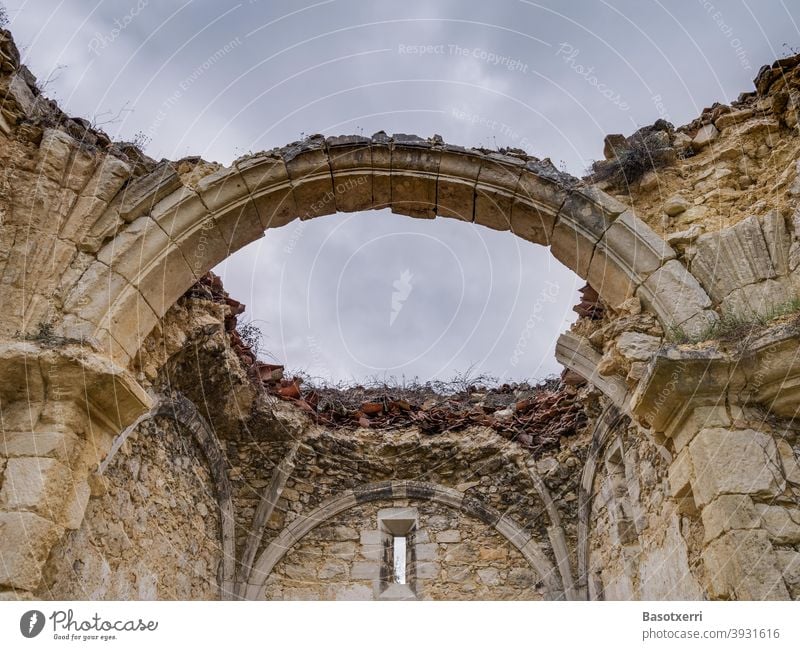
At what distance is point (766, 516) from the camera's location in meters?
3.18

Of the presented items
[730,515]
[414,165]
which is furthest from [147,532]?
[730,515]

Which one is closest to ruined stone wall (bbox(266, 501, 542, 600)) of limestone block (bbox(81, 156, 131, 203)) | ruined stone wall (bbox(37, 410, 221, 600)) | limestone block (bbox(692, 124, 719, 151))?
ruined stone wall (bbox(37, 410, 221, 600))

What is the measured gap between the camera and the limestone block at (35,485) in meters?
3.35

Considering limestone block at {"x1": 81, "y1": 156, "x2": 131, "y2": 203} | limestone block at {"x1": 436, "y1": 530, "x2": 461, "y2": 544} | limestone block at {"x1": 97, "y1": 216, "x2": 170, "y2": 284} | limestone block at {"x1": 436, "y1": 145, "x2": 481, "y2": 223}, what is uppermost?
limestone block at {"x1": 436, "y1": 145, "x2": 481, "y2": 223}

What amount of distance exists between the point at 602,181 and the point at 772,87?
134cm

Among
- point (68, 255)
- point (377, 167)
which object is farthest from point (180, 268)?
point (377, 167)

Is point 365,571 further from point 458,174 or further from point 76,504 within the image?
point 458,174

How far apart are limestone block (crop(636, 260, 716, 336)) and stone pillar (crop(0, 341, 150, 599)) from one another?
333 centimetres

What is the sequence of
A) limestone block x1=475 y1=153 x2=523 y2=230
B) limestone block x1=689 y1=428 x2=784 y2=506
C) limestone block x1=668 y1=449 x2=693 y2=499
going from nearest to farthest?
limestone block x1=689 y1=428 x2=784 y2=506, limestone block x1=668 y1=449 x2=693 y2=499, limestone block x1=475 y1=153 x2=523 y2=230

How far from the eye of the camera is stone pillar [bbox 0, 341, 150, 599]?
333 cm

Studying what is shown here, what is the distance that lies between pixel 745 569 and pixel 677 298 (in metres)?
1.70

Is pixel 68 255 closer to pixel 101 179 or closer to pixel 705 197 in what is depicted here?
pixel 101 179

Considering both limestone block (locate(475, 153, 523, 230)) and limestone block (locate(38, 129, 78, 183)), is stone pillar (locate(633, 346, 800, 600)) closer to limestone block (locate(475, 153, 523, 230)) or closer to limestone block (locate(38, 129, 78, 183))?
limestone block (locate(475, 153, 523, 230))

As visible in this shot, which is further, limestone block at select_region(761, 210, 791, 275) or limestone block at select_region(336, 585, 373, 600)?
limestone block at select_region(336, 585, 373, 600)
